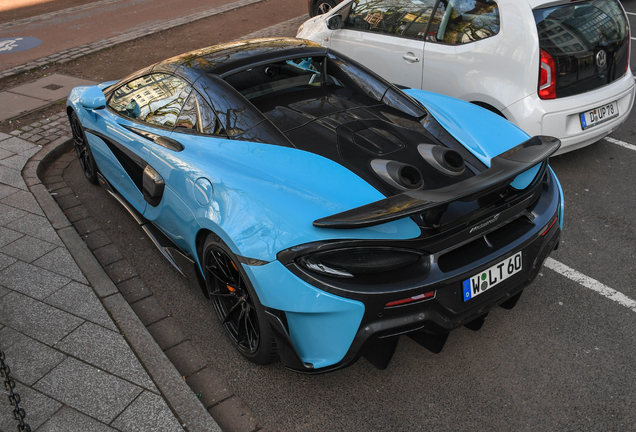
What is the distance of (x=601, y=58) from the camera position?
424 centimetres

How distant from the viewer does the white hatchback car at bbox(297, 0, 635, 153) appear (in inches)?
162

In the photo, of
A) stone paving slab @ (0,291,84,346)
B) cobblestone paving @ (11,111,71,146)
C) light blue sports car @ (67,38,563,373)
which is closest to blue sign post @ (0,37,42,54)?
cobblestone paving @ (11,111,71,146)

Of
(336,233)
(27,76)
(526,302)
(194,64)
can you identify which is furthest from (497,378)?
(27,76)

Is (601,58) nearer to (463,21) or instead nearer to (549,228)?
(463,21)

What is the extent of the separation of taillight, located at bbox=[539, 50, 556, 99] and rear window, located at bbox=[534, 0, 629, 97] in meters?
0.03

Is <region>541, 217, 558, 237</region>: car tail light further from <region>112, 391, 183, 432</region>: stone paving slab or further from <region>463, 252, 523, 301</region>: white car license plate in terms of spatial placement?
<region>112, 391, 183, 432</region>: stone paving slab

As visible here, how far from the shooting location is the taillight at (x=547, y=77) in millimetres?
4066

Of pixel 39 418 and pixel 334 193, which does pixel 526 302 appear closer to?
pixel 334 193

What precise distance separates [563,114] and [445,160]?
2103 millimetres

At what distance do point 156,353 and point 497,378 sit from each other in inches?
73.1

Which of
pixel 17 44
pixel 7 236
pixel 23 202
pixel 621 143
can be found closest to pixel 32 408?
pixel 7 236

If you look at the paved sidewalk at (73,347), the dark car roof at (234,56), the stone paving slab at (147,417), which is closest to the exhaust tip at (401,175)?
the dark car roof at (234,56)

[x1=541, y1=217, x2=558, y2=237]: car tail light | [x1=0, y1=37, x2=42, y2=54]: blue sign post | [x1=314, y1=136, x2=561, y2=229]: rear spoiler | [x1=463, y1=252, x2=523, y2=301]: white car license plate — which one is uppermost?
[x1=314, y1=136, x2=561, y2=229]: rear spoiler

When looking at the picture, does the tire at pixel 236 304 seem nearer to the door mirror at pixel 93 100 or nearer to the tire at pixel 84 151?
the door mirror at pixel 93 100
